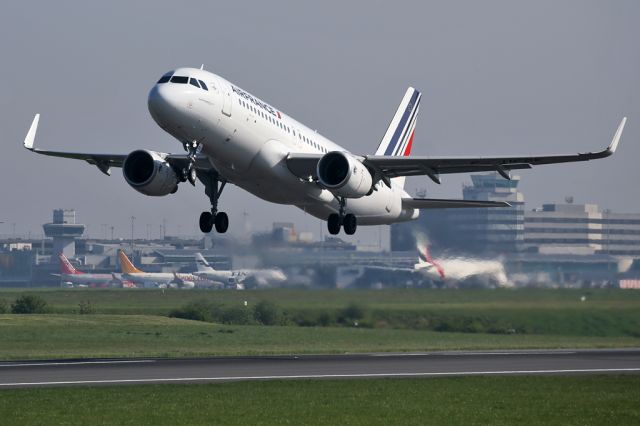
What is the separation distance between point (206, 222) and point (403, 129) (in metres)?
16.2

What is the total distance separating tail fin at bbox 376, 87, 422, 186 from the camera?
58656 mm

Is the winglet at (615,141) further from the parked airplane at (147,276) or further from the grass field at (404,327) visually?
the parked airplane at (147,276)

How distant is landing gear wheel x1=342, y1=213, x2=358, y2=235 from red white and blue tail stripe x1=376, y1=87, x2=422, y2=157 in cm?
1007

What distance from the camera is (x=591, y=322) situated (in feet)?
194

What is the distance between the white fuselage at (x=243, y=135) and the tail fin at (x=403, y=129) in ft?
31.6

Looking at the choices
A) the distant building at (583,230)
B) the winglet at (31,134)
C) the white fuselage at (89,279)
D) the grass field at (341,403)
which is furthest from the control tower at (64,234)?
the grass field at (341,403)

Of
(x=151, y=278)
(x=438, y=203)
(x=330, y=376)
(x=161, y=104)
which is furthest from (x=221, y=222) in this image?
→ (x=151, y=278)

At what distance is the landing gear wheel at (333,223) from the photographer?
4806 cm

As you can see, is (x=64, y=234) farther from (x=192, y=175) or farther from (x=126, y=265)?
(x=192, y=175)

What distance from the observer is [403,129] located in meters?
60.1

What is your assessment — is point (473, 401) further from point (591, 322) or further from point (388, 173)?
point (591, 322)

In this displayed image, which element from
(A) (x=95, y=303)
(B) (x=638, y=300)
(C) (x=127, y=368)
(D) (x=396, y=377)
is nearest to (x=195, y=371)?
(C) (x=127, y=368)

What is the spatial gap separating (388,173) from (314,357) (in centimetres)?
818

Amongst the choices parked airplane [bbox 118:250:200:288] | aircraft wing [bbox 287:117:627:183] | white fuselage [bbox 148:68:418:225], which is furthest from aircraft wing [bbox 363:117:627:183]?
parked airplane [bbox 118:250:200:288]
